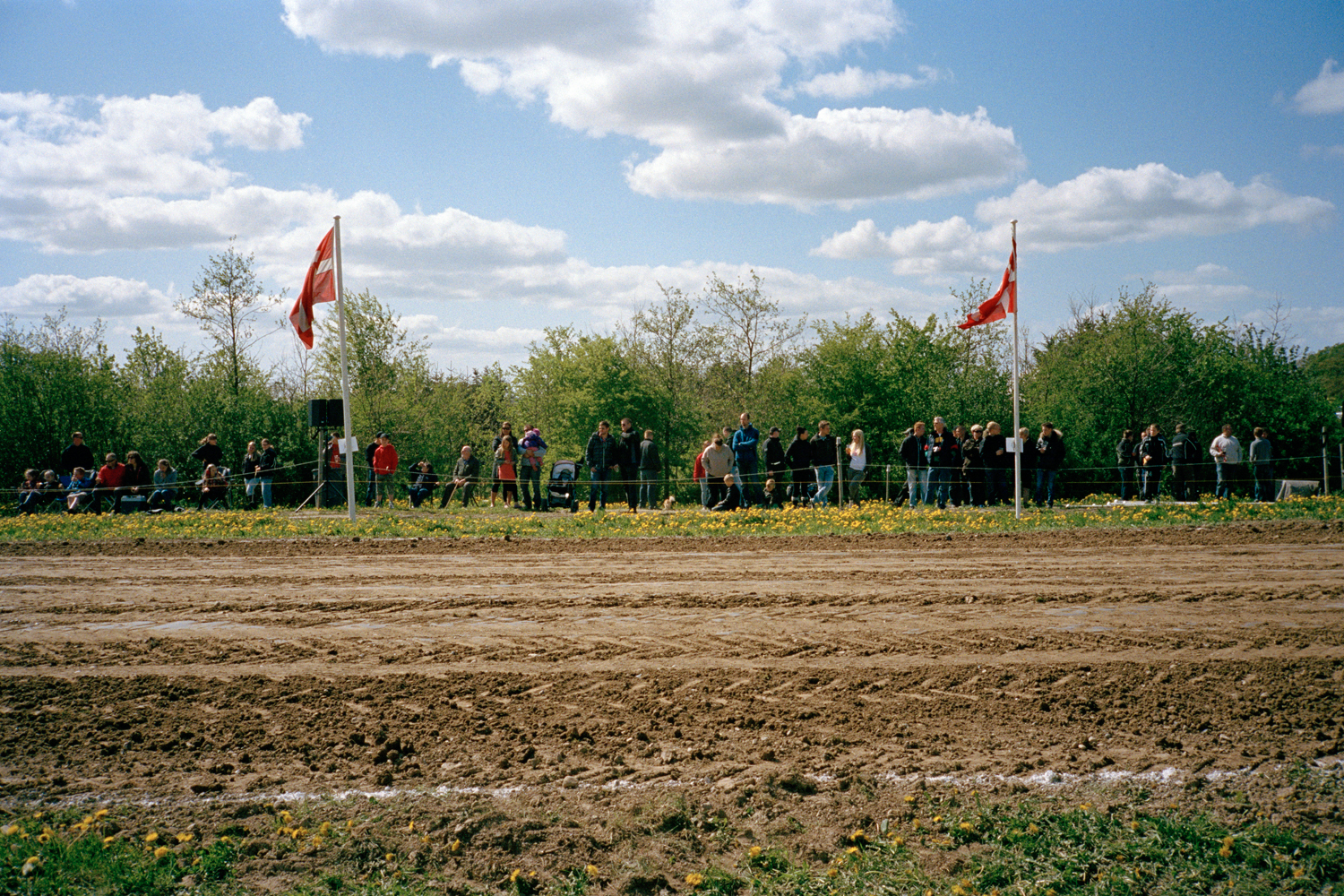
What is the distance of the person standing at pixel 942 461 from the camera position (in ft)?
64.2

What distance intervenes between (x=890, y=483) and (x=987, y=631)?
59.6ft

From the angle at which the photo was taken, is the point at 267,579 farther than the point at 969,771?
Yes

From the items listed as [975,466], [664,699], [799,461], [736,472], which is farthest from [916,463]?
[664,699]

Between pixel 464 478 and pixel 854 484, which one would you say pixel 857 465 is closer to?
pixel 854 484

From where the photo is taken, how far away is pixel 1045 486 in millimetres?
21078

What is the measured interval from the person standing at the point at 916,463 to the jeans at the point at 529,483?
829cm

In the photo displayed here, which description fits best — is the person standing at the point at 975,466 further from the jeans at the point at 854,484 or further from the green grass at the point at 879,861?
the green grass at the point at 879,861

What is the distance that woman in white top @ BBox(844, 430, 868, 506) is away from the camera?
19.7 meters

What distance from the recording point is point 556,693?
6.46m

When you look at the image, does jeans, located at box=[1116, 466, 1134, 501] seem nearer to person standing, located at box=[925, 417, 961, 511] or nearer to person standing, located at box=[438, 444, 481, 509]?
person standing, located at box=[925, 417, 961, 511]

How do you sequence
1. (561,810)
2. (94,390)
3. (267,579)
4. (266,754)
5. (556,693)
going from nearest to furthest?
(561,810) < (266,754) < (556,693) < (267,579) < (94,390)

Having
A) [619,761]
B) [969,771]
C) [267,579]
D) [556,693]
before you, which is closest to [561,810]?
[619,761]

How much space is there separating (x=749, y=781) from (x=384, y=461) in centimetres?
1825

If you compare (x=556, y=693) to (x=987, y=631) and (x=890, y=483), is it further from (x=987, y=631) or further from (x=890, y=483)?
(x=890, y=483)
